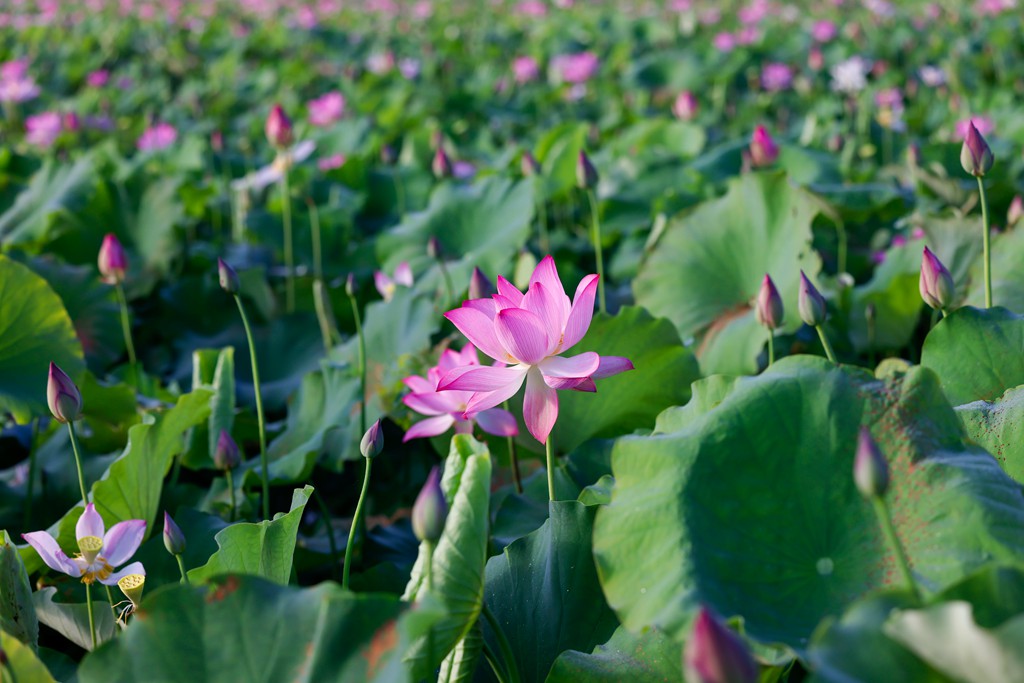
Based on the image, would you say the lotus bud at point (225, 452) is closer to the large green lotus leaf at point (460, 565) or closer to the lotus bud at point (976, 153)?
the large green lotus leaf at point (460, 565)

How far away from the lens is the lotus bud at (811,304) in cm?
110

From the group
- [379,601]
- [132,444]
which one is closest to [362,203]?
[132,444]

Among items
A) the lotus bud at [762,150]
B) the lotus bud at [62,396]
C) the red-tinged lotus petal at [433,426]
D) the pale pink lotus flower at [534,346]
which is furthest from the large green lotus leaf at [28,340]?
the lotus bud at [762,150]

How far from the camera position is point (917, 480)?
0.81 m

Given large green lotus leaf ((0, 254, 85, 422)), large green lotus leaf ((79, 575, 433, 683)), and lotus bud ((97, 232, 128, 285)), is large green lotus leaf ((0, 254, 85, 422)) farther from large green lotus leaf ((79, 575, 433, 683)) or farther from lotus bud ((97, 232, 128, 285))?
large green lotus leaf ((79, 575, 433, 683))

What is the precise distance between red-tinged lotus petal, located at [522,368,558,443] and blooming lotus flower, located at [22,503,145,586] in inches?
17.1

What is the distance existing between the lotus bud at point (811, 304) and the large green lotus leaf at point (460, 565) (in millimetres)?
444

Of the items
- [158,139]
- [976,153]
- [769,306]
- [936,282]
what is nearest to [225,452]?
[769,306]

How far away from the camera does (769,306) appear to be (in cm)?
116

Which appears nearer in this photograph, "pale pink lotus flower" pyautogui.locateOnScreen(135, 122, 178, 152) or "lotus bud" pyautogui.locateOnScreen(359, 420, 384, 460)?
"lotus bud" pyautogui.locateOnScreen(359, 420, 384, 460)

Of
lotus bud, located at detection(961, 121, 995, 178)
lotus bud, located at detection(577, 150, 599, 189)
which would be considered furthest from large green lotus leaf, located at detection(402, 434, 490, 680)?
lotus bud, located at detection(577, 150, 599, 189)

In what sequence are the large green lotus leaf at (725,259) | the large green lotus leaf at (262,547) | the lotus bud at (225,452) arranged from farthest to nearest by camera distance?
the large green lotus leaf at (725,259) < the lotus bud at (225,452) < the large green lotus leaf at (262,547)

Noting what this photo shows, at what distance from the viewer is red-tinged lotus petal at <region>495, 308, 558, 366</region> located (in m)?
0.89

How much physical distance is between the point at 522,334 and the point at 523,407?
0.38ft
